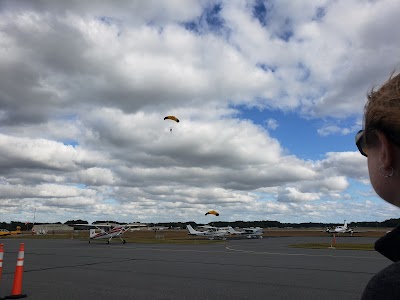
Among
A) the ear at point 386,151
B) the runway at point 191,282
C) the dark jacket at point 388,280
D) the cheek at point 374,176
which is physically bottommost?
the runway at point 191,282

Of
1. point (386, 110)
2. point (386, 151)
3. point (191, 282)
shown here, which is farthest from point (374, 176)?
point (191, 282)

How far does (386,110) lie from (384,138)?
0.09 meters

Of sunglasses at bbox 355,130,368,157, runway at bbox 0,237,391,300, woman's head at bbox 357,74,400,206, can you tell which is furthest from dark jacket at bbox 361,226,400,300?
runway at bbox 0,237,391,300

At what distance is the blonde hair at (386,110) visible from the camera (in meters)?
1.06

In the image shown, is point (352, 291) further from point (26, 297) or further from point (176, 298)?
point (26, 297)

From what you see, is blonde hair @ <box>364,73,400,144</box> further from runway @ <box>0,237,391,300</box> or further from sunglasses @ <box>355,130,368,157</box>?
runway @ <box>0,237,391,300</box>

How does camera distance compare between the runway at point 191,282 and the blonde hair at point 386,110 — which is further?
the runway at point 191,282

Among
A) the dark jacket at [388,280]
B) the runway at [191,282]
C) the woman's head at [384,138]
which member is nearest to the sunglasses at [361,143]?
the woman's head at [384,138]

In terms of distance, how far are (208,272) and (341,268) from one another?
4.76 meters

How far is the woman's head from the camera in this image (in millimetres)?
1073

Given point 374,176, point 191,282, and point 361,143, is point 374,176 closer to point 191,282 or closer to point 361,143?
point 361,143

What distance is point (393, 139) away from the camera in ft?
3.58

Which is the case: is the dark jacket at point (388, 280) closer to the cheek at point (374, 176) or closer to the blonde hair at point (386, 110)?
the cheek at point (374, 176)

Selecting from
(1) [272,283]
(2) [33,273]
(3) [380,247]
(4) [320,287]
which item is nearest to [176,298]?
(1) [272,283]
